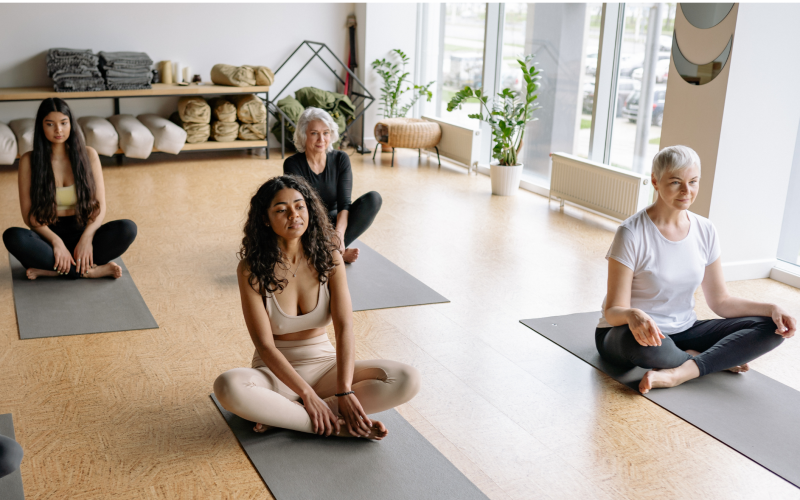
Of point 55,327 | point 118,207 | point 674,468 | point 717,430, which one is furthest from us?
point 118,207

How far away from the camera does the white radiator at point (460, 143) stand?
6449 millimetres

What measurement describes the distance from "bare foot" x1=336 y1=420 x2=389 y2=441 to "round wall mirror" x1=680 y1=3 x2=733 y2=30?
8.67 feet

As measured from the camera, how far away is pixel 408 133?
6.57 m

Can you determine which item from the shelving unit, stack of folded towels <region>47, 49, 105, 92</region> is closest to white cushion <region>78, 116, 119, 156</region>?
the shelving unit

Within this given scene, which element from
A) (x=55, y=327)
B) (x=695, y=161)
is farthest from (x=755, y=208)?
(x=55, y=327)

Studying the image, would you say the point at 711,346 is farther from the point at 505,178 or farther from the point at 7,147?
the point at 7,147

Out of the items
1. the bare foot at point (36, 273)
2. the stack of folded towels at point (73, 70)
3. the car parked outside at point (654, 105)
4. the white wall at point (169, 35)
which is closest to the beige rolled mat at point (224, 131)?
the white wall at point (169, 35)

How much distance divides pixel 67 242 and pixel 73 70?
298cm

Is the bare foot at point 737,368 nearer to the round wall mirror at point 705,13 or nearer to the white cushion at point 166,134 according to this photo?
the round wall mirror at point 705,13

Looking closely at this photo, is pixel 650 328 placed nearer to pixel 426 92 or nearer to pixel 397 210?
pixel 397 210

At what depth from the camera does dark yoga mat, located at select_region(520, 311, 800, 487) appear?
7.34 ft

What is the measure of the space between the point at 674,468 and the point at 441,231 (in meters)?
2.71

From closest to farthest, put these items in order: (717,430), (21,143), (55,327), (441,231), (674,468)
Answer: (674,468)
(717,430)
(55,327)
(441,231)
(21,143)

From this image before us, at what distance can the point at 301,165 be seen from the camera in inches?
145
